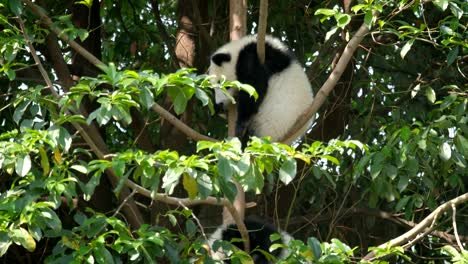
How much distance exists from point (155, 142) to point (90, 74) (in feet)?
2.59

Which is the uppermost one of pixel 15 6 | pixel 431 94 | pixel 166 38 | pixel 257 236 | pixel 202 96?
pixel 15 6

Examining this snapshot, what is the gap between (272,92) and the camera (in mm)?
5953

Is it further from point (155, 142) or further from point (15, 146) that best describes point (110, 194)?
point (15, 146)

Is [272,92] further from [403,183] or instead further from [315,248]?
[315,248]

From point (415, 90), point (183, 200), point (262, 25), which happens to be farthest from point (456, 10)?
point (183, 200)

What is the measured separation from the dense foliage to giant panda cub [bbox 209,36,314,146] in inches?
10.2

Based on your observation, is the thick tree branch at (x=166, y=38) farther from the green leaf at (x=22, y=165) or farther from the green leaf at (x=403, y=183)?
the green leaf at (x=22, y=165)

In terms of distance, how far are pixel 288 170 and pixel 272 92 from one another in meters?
2.56

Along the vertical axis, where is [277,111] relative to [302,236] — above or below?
above

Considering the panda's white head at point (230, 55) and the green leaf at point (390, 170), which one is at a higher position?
the panda's white head at point (230, 55)

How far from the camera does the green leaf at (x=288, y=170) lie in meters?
3.41

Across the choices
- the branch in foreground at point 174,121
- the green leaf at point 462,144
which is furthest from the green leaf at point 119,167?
the green leaf at point 462,144

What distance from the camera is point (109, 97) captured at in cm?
357

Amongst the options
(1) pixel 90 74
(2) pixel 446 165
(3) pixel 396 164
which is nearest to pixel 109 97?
(3) pixel 396 164
